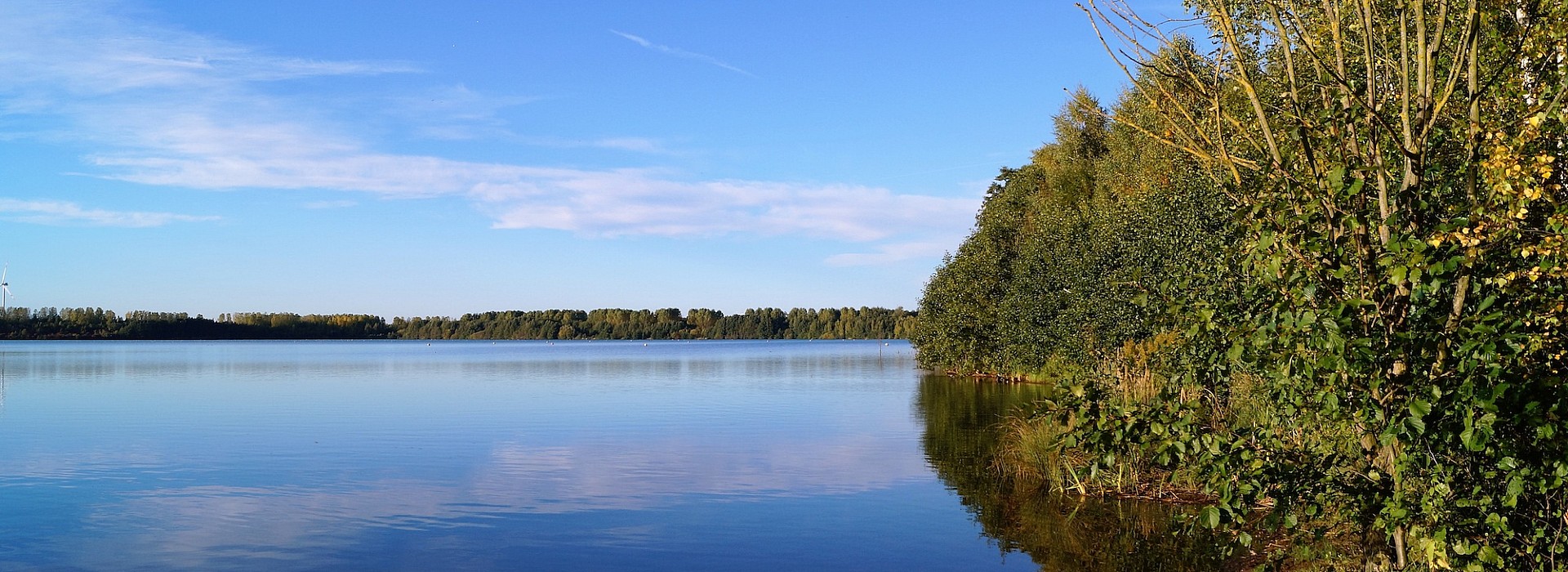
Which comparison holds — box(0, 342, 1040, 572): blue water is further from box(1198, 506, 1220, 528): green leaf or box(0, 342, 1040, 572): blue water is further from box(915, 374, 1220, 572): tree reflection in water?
box(1198, 506, 1220, 528): green leaf

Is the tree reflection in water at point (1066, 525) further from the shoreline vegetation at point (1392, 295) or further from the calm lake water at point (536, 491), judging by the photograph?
the shoreline vegetation at point (1392, 295)

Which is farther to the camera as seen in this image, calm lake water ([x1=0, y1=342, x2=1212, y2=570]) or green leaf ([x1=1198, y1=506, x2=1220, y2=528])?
calm lake water ([x1=0, y1=342, x2=1212, y2=570])

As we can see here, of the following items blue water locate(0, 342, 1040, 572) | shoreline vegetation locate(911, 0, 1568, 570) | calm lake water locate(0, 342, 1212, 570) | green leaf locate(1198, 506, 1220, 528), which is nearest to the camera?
shoreline vegetation locate(911, 0, 1568, 570)

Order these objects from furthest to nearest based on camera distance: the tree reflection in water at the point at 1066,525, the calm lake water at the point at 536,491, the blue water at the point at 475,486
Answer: the blue water at the point at 475,486
the calm lake water at the point at 536,491
the tree reflection in water at the point at 1066,525

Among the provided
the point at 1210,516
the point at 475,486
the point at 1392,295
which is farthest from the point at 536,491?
the point at 1392,295

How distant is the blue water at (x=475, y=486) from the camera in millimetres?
16875

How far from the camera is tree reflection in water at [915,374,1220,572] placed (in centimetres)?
1588

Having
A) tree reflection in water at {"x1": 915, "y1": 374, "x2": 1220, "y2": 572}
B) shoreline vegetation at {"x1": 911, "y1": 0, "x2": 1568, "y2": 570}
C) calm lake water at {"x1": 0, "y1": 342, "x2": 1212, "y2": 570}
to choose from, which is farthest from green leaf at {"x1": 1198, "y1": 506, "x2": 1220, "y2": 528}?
calm lake water at {"x1": 0, "y1": 342, "x2": 1212, "y2": 570}

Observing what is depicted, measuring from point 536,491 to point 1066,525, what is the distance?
10536 millimetres

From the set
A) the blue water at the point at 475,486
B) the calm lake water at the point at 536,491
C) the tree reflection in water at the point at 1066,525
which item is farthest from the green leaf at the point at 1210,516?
the blue water at the point at 475,486

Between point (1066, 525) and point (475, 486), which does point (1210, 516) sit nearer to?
point (1066, 525)

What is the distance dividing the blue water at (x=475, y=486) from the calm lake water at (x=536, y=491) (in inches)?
3.2

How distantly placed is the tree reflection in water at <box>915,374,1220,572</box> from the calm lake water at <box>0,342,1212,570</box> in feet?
0.21

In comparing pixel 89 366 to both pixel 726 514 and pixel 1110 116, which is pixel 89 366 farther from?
pixel 1110 116
